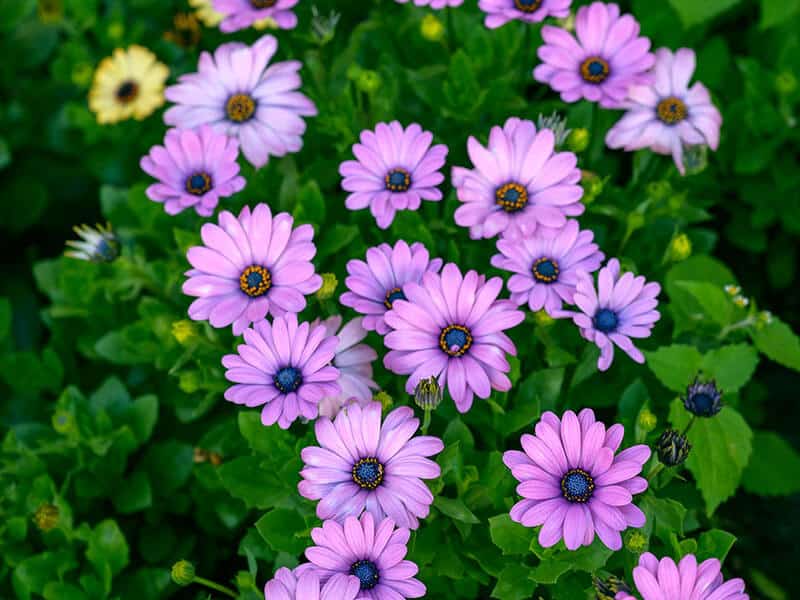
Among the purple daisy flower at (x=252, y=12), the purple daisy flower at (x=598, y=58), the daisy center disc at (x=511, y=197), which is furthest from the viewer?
the purple daisy flower at (x=252, y=12)

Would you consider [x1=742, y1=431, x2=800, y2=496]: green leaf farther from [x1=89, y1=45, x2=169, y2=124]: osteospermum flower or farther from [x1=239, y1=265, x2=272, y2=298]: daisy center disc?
[x1=89, y1=45, x2=169, y2=124]: osteospermum flower

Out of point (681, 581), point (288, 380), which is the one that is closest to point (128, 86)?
point (288, 380)

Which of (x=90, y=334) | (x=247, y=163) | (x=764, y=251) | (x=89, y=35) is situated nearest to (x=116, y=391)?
(x=90, y=334)

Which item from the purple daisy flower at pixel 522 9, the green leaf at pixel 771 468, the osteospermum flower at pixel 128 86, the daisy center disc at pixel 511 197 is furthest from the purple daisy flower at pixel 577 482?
the osteospermum flower at pixel 128 86

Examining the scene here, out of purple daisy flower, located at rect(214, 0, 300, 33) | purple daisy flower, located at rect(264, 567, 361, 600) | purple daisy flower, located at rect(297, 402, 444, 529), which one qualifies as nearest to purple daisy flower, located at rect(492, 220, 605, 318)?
purple daisy flower, located at rect(297, 402, 444, 529)

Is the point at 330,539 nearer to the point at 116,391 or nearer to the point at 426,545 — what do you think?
the point at 426,545

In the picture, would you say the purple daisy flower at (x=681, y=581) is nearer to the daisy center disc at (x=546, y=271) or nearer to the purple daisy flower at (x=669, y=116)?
the daisy center disc at (x=546, y=271)
